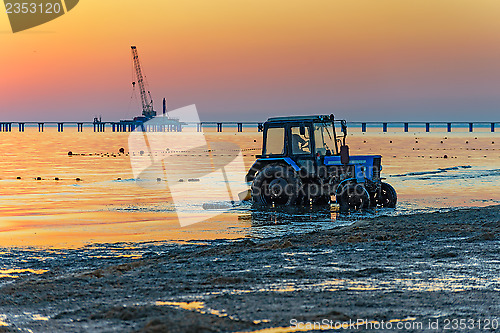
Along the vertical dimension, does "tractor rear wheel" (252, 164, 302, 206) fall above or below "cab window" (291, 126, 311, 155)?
below

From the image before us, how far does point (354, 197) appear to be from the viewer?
70.4 feet

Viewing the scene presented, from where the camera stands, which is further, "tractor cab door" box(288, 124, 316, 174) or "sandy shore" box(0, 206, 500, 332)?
"tractor cab door" box(288, 124, 316, 174)

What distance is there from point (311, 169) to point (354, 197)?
1.63 metres

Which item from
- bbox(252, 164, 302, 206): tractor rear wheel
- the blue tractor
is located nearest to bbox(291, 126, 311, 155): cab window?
the blue tractor

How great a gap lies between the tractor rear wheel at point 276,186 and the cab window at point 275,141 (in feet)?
1.71

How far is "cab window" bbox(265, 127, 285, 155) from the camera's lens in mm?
22359

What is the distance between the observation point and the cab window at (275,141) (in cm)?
2236

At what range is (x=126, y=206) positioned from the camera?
22.8 m

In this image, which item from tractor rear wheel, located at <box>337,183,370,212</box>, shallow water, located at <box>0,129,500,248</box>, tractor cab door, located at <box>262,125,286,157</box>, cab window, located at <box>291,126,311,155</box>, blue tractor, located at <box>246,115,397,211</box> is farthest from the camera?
tractor cab door, located at <box>262,125,286,157</box>

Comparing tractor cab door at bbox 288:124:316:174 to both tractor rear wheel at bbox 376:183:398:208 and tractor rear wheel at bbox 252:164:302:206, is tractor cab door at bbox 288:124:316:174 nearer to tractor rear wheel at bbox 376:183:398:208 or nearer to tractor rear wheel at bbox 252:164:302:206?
tractor rear wheel at bbox 252:164:302:206

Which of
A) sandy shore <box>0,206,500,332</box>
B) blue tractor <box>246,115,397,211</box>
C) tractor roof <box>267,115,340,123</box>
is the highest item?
tractor roof <box>267,115,340,123</box>

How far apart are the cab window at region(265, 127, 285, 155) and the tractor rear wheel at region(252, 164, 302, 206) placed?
521 millimetres

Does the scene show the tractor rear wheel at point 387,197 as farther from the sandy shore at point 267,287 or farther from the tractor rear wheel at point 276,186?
the sandy shore at point 267,287

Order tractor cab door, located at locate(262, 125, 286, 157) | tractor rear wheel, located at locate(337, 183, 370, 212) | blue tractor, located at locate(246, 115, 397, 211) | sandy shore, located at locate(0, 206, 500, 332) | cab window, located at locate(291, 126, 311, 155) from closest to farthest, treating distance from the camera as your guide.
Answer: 1. sandy shore, located at locate(0, 206, 500, 332)
2. tractor rear wheel, located at locate(337, 183, 370, 212)
3. blue tractor, located at locate(246, 115, 397, 211)
4. cab window, located at locate(291, 126, 311, 155)
5. tractor cab door, located at locate(262, 125, 286, 157)
